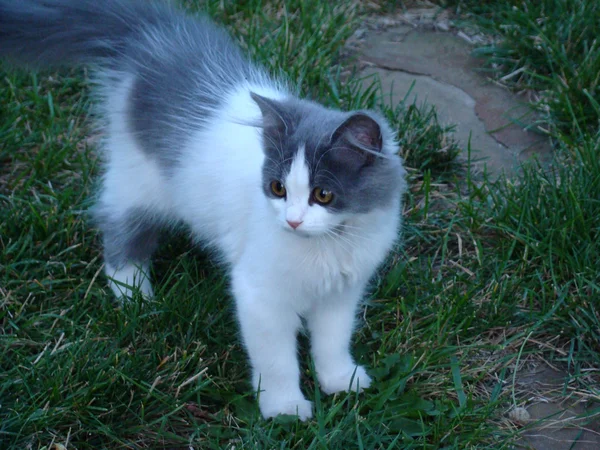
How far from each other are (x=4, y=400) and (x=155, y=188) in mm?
981

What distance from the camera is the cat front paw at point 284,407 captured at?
260 cm

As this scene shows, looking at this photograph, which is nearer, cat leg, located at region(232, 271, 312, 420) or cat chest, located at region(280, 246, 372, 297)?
cat chest, located at region(280, 246, 372, 297)

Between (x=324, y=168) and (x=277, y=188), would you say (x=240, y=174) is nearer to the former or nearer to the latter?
(x=277, y=188)

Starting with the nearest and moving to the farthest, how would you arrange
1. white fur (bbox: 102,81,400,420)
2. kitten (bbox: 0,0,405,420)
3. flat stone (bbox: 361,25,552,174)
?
kitten (bbox: 0,0,405,420) < white fur (bbox: 102,81,400,420) < flat stone (bbox: 361,25,552,174)

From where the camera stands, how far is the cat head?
2234 millimetres

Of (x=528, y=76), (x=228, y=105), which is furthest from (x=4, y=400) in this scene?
(x=528, y=76)

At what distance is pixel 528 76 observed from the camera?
4109 millimetres

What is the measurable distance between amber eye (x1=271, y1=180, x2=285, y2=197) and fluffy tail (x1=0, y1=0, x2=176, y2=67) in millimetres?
1070

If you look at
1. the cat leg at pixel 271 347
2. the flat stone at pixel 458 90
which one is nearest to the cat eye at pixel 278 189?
the cat leg at pixel 271 347

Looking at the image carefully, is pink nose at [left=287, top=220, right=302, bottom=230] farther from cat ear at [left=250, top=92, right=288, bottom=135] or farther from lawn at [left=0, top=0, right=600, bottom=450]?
lawn at [left=0, top=0, right=600, bottom=450]

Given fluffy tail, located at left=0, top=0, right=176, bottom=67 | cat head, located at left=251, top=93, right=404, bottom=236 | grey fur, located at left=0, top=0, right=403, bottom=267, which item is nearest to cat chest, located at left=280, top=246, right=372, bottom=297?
cat head, located at left=251, top=93, right=404, bottom=236

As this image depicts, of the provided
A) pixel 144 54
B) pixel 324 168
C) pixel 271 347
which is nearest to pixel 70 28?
pixel 144 54

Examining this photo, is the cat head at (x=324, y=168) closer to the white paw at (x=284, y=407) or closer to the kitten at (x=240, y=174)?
the kitten at (x=240, y=174)

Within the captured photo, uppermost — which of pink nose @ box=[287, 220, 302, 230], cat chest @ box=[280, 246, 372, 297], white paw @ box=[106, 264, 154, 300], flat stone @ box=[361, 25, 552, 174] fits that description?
pink nose @ box=[287, 220, 302, 230]
